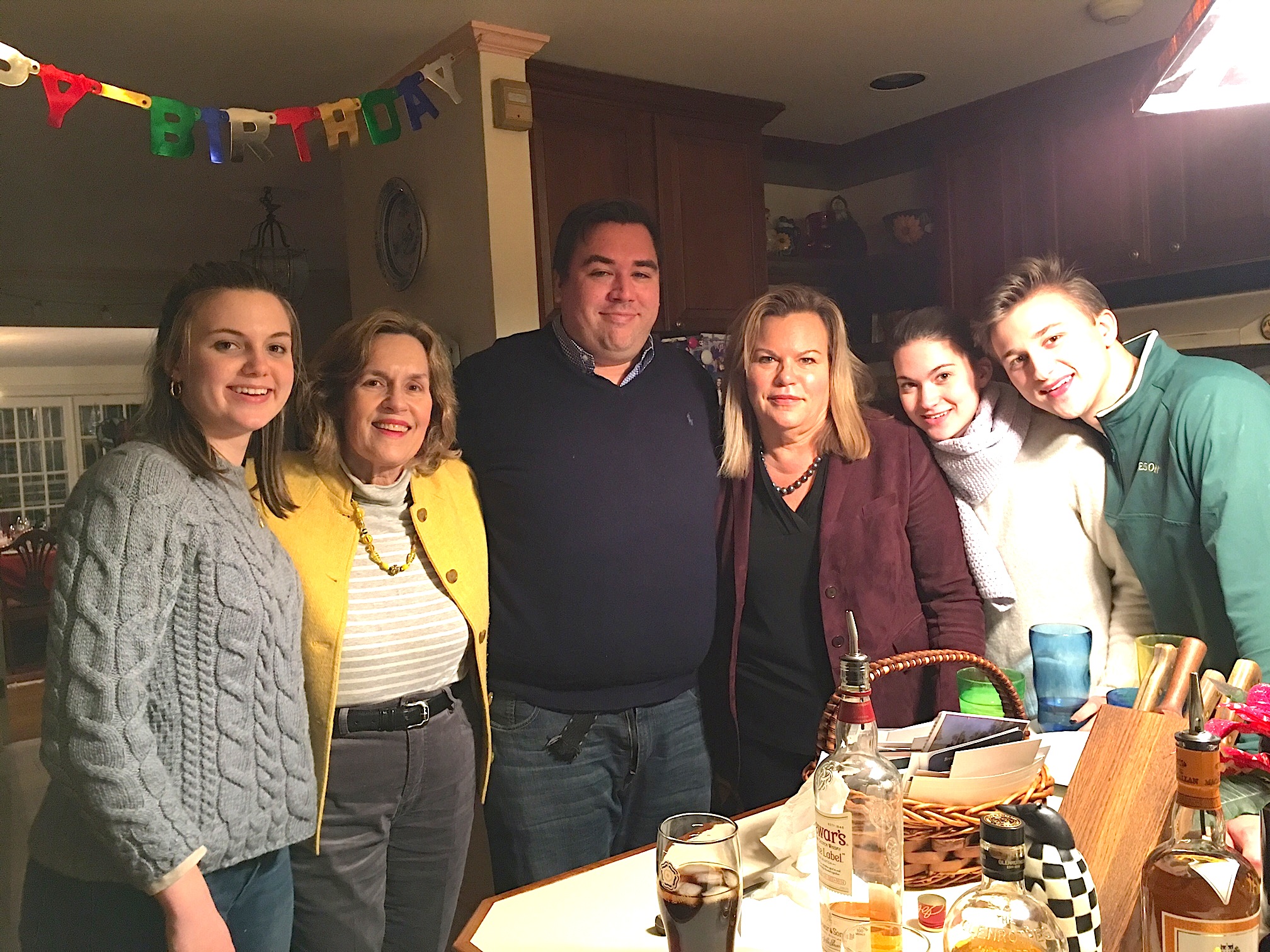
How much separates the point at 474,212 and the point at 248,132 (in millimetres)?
1007

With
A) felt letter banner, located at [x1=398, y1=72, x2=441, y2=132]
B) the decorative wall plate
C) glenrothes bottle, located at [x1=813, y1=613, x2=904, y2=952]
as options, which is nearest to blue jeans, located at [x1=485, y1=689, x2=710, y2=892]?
glenrothes bottle, located at [x1=813, y1=613, x2=904, y2=952]

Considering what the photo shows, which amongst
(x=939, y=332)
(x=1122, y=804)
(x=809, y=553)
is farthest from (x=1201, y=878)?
(x=939, y=332)

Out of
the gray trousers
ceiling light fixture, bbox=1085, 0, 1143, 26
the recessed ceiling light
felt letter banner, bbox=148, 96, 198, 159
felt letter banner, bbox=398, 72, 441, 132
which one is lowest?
the gray trousers

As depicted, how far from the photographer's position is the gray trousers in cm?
151

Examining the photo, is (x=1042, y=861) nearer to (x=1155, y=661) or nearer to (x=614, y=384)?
(x=1155, y=661)

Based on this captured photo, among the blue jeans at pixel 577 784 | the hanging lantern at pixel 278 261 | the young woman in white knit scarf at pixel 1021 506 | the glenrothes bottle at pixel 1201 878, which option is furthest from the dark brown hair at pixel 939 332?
the hanging lantern at pixel 278 261

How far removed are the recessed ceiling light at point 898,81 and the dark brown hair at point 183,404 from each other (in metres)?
2.54

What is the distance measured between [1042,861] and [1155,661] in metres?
0.47

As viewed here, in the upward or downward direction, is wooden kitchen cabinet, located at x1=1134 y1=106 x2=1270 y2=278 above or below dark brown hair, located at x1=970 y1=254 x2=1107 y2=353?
above

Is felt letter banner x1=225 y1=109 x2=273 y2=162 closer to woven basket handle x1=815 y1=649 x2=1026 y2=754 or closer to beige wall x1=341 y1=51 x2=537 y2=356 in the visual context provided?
beige wall x1=341 y1=51 x2=537 y2=356

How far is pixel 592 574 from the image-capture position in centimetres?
172

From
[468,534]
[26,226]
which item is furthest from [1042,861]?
[26,226]

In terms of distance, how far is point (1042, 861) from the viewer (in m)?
0.75

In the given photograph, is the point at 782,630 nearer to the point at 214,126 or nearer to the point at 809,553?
the point at 809,553
